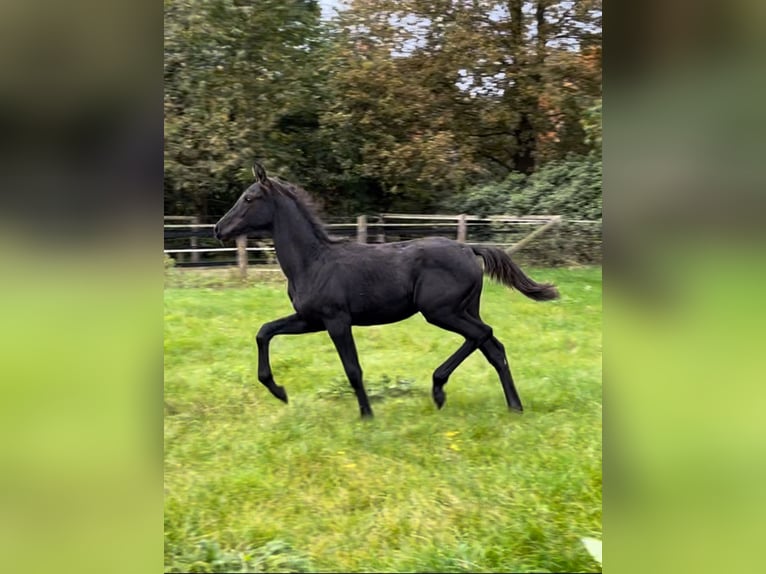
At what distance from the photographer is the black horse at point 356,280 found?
4.04 meters

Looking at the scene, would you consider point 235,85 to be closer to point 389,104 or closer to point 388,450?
point 389,104

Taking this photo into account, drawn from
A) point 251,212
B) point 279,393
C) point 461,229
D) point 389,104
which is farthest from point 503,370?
point 389,104

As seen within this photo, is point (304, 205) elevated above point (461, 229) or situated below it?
above

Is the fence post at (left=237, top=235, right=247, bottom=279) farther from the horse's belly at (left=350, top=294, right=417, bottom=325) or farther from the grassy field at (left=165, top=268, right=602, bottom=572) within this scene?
the horse's belly at (left=350, top=294, right=417, bottom=325)

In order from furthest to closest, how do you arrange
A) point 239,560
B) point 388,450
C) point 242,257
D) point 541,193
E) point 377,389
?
point 242,257 → point 541,193 → point 377,389 → point 388,450 → point 239,560

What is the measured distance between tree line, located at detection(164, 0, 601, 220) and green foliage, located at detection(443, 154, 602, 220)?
0.02 metres

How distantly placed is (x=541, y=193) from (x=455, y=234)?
117 cm

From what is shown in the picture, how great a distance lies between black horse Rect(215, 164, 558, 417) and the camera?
4.04 m

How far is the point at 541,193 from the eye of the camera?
675cm

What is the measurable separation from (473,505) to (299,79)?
20.8ft

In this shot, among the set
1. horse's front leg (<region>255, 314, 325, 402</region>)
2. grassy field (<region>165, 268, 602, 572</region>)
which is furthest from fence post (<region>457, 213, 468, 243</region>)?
horse's front leg (<region>255, 314, 325, 402</region>)
